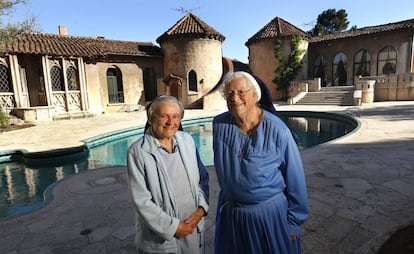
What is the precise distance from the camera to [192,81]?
1994 cm

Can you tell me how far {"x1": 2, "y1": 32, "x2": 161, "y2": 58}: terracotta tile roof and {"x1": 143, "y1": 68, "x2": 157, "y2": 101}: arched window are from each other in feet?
4.76

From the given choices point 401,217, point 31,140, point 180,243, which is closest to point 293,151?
point 180,243

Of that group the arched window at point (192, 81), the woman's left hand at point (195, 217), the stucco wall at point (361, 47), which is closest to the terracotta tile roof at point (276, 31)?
the stucco wall at point (361, 47)

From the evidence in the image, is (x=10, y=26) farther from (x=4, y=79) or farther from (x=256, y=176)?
(x=256, y=176)

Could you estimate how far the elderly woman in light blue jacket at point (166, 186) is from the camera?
1580 millimetres

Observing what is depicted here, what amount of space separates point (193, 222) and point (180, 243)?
6.4 inches

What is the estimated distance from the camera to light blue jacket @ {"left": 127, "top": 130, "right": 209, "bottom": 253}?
1.57 m

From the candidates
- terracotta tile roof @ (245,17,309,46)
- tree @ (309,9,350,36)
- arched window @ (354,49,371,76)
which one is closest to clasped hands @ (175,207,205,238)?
terracotta tile roof @ (245,17,309,46)

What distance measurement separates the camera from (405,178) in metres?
4.35

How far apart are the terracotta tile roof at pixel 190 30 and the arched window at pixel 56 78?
7680 millimetres

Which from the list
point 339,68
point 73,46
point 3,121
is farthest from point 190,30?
point 339,68

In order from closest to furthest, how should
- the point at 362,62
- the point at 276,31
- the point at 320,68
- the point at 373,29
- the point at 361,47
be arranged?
the point at 373,29 → the point at 361,47 → the point at 362,62 → the point at 276,31 → the point at 320,68

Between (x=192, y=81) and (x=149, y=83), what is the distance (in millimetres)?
3395

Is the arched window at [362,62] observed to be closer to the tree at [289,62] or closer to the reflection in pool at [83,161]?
the tree at [289,62]
